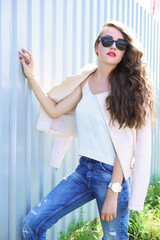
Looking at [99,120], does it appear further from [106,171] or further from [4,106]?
[4,106]

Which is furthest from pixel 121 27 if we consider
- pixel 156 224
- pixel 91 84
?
pixel 156 224

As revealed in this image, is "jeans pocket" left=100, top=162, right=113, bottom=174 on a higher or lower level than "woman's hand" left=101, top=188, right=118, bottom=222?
higher

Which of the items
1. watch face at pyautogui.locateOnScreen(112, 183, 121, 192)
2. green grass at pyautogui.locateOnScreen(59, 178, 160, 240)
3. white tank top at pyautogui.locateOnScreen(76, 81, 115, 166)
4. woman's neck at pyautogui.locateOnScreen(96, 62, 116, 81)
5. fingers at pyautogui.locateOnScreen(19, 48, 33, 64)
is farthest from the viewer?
green grass at pyautogui.locateOnScreen(59, 178, 160, 240)

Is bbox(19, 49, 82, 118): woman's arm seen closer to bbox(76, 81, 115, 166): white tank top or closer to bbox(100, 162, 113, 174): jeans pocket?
bbox(76, 81, 115, 166): white tank top

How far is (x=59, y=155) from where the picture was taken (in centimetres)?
298

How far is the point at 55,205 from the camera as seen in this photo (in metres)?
2.45

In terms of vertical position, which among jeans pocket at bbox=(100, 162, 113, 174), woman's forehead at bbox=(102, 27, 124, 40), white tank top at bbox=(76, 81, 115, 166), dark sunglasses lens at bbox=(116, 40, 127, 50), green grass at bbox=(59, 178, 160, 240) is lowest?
green grass at bbox=(59, 178, 160, 240)

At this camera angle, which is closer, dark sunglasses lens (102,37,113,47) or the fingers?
dark sunglasses lens (102,37,113,47)

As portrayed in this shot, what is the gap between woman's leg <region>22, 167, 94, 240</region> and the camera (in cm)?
241

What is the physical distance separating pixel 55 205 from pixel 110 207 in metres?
0.43

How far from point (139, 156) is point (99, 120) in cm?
39

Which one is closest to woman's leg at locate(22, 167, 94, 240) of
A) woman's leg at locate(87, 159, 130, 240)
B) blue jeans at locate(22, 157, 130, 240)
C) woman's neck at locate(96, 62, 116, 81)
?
blue jeans at locate(22, 157, 130, 240)

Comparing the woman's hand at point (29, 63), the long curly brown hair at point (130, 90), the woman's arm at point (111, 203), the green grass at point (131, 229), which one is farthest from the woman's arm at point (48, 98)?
the green grass at point (131, 229)

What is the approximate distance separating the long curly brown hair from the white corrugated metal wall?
703mm
